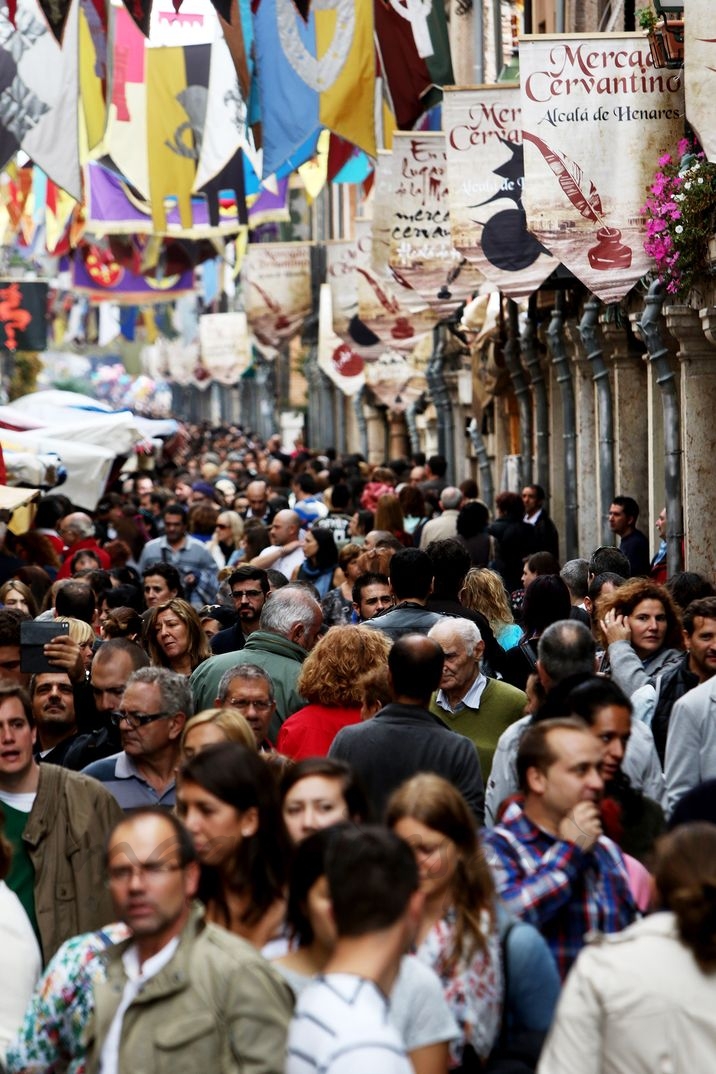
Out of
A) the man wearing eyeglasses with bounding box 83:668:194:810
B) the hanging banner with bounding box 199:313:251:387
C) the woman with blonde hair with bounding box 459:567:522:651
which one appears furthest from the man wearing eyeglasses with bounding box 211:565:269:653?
the hanging banner with bounding box 199:313:251:387

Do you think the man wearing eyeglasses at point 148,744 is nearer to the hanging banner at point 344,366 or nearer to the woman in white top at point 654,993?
the woman in white top at point 654,993

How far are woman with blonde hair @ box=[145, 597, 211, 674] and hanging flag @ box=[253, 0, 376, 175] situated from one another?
1044 cm

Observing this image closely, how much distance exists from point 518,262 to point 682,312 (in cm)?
136

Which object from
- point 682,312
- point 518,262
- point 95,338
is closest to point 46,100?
point 518,262

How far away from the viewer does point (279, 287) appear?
3741 cm

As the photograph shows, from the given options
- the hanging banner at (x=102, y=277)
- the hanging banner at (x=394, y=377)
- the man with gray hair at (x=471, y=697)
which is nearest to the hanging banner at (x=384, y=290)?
the hanging banner at (x=394, y=377)

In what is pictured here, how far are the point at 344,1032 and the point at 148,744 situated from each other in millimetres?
3027

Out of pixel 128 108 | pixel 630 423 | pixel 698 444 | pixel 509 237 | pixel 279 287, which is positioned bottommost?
pixel 698 444

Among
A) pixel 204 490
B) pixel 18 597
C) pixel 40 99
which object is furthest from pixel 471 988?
pixel 204 490

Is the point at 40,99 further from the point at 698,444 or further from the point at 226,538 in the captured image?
the point at 698,444

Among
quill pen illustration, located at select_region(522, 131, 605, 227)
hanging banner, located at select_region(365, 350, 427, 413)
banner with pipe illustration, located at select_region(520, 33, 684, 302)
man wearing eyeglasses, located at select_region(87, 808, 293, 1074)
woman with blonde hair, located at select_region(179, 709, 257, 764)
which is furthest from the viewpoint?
→ hanging banner, located at select_region(365, 350, 427, 413)

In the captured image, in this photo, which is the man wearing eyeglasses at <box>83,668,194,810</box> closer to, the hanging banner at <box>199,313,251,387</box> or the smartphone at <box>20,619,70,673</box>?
the smartphone at <box>20,619,70,673</box>

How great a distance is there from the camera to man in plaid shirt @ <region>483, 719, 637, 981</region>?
496cm

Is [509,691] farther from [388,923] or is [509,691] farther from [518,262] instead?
[518,262]
